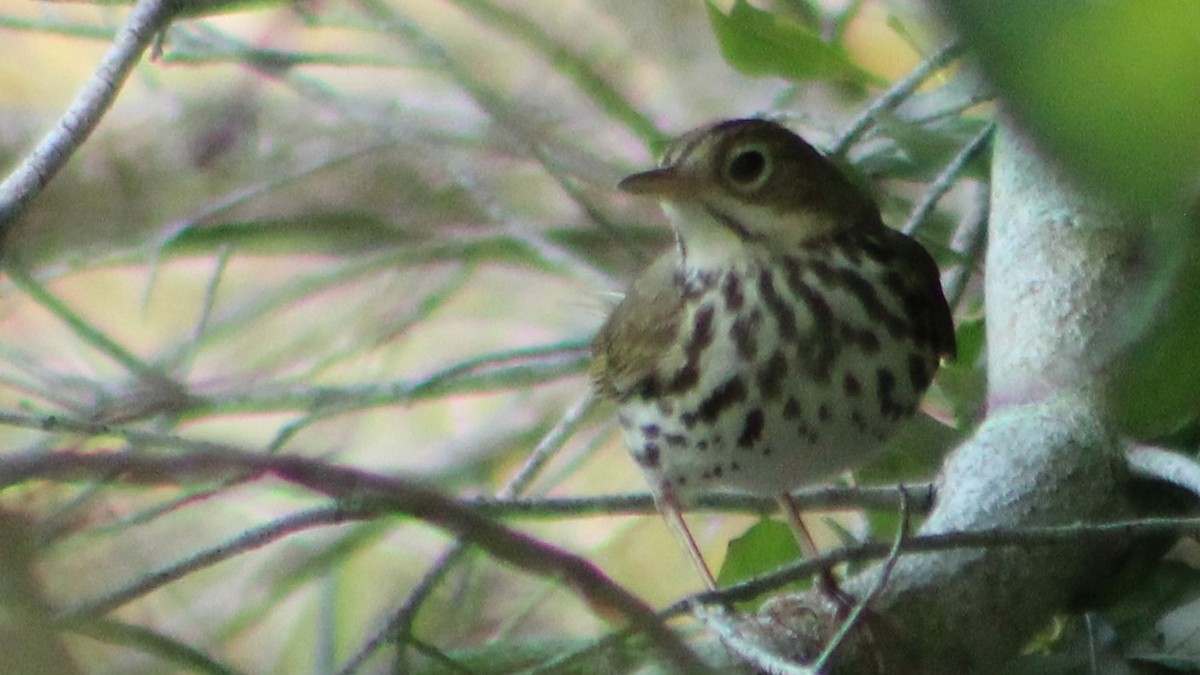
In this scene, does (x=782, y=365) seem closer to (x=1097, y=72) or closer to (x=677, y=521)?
(x=677, y=521)

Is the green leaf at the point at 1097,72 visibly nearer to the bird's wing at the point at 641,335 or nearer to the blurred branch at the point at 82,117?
the blurred branch at the point at 82,117

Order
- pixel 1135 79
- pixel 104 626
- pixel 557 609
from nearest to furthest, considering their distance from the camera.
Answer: pixel 1135 79
pixel 104 626
pixel 557 609

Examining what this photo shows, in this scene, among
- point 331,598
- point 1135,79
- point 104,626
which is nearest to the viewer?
point 1135,79

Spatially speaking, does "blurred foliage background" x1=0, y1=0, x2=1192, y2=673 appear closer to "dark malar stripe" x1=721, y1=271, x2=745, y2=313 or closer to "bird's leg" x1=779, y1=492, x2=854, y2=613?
"bird's leg" x1=779, y1=492, x2=854, y2=613

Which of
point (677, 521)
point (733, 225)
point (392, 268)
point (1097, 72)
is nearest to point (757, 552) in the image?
point (677, 521)

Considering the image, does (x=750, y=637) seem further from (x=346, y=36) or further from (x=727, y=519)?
(x=346, y=36)

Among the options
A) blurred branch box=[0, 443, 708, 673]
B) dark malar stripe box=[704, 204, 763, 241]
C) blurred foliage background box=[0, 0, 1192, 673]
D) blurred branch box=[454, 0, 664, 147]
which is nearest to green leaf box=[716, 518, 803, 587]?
blurred foliage background box=[0, 0, 1192, 673]

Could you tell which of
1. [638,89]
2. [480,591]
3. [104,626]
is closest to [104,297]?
[638,89]
